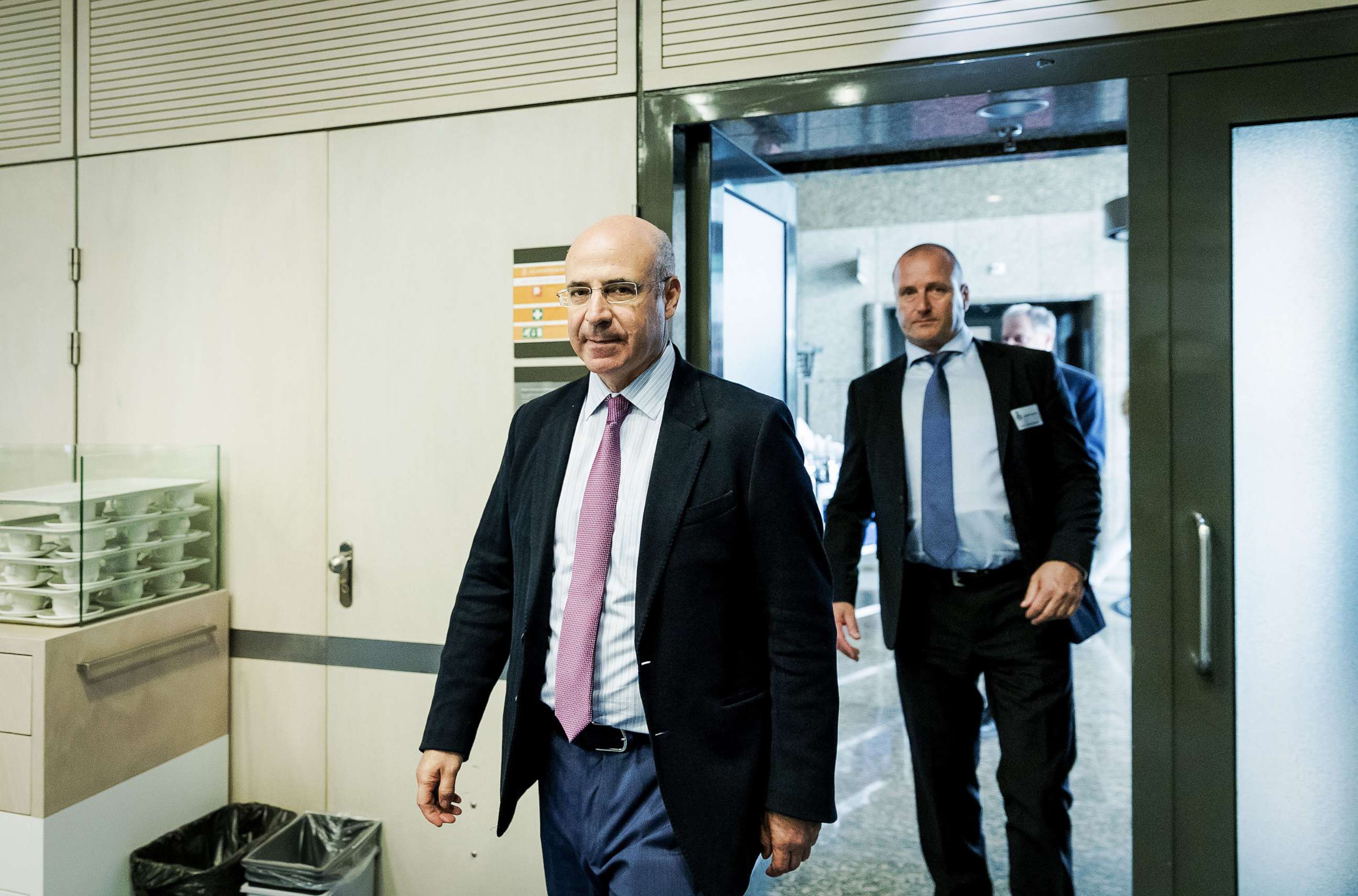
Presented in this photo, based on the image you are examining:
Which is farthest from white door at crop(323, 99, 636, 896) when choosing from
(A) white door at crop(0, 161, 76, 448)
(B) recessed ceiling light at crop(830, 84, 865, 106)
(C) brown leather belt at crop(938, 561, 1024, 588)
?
(C) brown leather belt at crop(938, 561, 1024, 588)

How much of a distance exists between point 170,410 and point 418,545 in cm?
98

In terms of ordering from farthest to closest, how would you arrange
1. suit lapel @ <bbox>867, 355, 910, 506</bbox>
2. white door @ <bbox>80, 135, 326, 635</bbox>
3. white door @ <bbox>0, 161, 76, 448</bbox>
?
white door @ <bbox>0, 161, 76, 448</bbox>
white door @ <bbox>80, 135, 326, 635</bbox>
suit lapel @ <bbox>867, 355, 910, 506</bbox>

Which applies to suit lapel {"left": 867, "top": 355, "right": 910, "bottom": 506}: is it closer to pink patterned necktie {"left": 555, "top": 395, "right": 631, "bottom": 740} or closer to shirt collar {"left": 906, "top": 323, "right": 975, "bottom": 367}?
shirt collar {"left": 906, "top": 323, "right": 975, "bottom": 367}

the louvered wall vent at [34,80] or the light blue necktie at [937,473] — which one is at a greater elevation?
the louvered wall vent at [34,80]

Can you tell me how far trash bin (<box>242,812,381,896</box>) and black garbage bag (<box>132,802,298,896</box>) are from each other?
2.7 inches

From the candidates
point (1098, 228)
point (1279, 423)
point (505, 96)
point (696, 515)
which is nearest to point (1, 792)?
point (696, 515)

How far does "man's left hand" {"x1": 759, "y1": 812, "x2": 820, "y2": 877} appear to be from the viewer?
57.6 inches

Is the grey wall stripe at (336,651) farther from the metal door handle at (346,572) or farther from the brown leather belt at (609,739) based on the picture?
the brown leather belt at (609,739)

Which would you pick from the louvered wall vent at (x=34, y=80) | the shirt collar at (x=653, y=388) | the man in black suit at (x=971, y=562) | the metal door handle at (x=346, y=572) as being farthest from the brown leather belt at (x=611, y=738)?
the louvered wall vent at (x=34, y=80)

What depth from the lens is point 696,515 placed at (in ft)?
4.93

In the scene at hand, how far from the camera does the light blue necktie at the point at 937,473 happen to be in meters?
2.51

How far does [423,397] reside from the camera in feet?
8.57

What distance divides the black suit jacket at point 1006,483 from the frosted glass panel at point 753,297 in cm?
35

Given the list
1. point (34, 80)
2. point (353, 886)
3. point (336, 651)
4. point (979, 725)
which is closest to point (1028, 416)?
point (979, 725)
